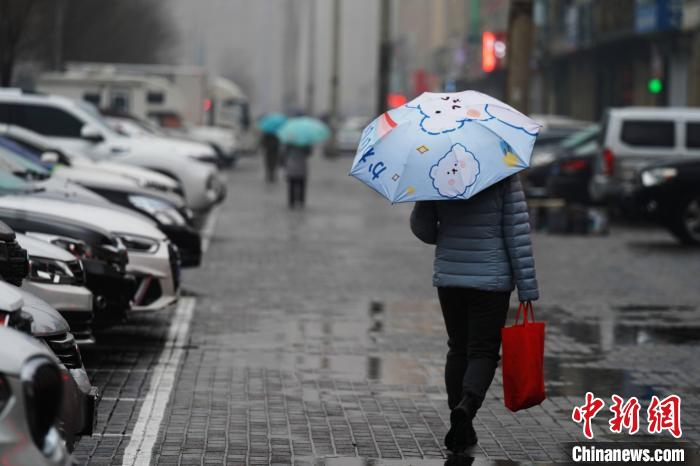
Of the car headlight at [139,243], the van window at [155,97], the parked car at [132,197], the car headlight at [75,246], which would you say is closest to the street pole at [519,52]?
the parked car at [132,197]

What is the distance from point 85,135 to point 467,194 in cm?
1393

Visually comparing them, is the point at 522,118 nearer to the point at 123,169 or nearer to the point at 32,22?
the point at 123,169

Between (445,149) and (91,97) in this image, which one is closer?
(445,149)

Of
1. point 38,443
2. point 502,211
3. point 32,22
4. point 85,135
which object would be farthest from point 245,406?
point 32,22

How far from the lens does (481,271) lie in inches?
303

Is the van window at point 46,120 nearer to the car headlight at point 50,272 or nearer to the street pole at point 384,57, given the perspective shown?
the car headlight at point 50,272

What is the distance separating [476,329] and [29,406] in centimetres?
329

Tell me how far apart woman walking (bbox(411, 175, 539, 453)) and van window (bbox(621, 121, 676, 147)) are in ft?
57.3

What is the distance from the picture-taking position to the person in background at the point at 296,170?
2817 centimetres

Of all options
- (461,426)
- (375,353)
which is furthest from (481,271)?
(375,353)

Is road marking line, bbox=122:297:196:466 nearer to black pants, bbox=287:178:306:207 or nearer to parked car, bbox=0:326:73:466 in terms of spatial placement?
parked car, bbox=0:326:73:466

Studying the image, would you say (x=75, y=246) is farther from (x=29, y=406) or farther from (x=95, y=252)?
(x=29, y=406)

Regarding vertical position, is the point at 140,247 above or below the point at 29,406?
below

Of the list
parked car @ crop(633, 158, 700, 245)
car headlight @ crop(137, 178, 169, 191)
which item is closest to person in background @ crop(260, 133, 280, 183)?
parked car @ crop(633, 158, 700, 245)
